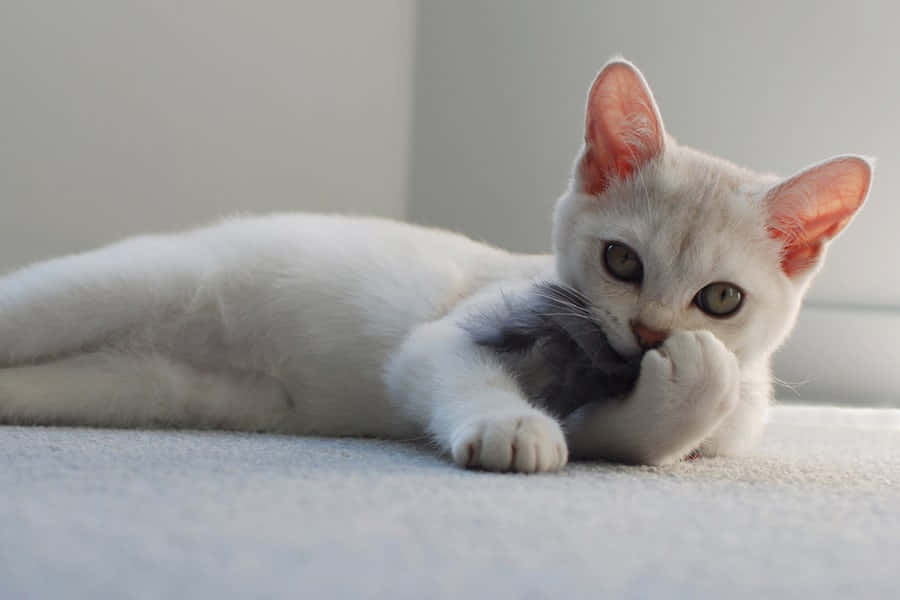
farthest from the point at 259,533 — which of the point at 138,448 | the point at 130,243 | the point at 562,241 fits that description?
the point at 130,243

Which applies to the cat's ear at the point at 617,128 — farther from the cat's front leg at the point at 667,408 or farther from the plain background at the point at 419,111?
the plain background at the point at 419,111

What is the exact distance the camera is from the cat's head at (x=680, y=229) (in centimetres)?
131


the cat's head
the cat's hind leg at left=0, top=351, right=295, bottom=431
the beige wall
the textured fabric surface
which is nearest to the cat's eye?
the cat's head

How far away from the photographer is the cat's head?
131 centimetres

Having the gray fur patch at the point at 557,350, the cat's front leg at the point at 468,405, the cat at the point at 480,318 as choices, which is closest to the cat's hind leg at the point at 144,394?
the cat at the point at 480,318

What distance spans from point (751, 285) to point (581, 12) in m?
1.72

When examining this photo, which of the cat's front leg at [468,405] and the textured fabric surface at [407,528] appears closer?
the textured fabric surface at [407,528]

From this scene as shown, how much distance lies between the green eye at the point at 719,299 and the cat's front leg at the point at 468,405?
0.93 ft

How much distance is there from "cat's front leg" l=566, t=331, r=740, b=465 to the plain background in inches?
60.7

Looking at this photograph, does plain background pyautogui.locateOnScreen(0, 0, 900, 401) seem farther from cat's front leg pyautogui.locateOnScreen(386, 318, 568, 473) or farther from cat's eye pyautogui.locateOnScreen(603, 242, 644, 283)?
cat's eye pyautogui.locateOnScreen(603, 242, 644, 283)

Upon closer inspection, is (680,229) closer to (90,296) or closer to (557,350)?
(557,350)

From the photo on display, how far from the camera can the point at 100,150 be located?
7.88ft

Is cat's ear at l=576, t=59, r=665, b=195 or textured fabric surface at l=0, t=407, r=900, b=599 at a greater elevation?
cat's ear at l=576, t=59, r=665, b=195

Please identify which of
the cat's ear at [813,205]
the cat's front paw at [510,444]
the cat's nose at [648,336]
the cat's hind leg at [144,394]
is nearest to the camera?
the cat's front paw at [510,444]
